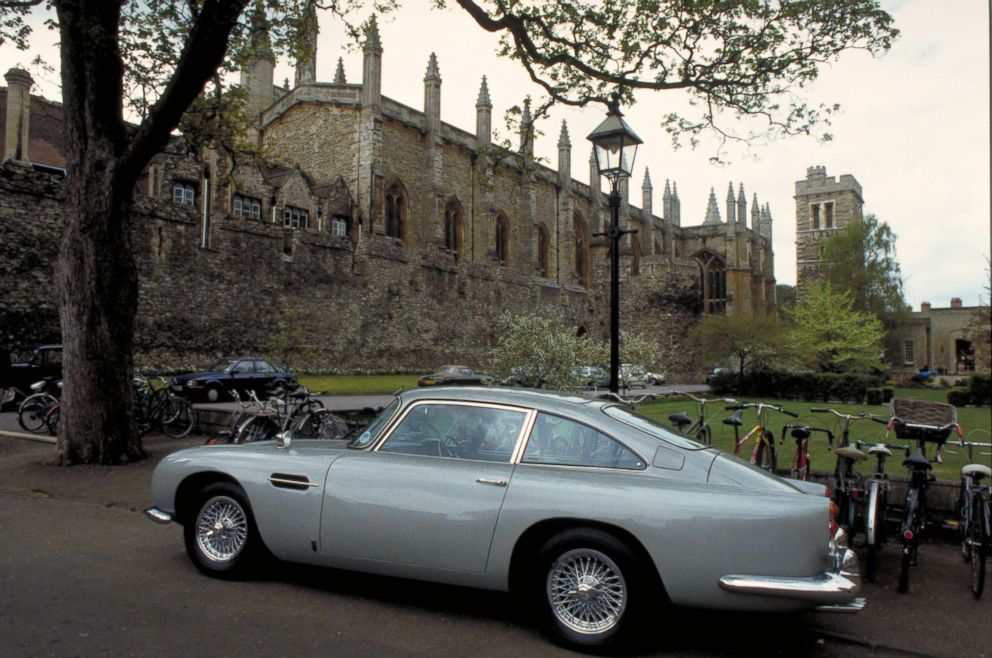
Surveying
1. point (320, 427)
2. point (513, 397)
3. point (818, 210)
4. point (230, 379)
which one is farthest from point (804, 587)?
point (818, 210)

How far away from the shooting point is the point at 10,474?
26.4 feet

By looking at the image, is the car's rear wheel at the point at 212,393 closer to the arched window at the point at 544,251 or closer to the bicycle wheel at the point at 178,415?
the bicycle wheel at the point at 178,415

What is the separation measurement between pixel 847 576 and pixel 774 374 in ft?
82.9

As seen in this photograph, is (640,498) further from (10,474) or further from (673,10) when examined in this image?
(673,10)

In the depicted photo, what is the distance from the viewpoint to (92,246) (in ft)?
28.1

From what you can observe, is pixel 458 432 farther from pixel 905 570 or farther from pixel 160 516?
pixel 905 570

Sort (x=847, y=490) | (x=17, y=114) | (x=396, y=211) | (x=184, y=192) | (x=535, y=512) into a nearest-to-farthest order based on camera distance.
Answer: (x=535, y=512) < (x=847, y=490) < (x=184, y=192) < (x=17, y=114) < (x=396, y=211)

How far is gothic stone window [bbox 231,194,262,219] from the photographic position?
94.5 feet

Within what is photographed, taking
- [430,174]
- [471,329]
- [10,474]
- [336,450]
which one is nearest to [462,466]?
[336,450]

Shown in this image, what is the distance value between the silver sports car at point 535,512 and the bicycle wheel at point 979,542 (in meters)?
1.68

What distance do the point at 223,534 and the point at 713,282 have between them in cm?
6336

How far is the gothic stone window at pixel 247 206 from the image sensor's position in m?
28.8

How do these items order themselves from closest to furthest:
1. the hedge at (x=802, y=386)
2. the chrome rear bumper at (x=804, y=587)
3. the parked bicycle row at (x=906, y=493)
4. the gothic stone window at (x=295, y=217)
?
the chrome rear bumper at (x=804, y=587) < the parked bicycle row at (x=906, y=493) < the hedge at (x=802, y=386) < the gothic stone window at (x=295, y=217)

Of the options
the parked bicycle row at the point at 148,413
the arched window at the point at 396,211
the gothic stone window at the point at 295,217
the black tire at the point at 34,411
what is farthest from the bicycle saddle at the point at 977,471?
the arched window at the point at 396,211
